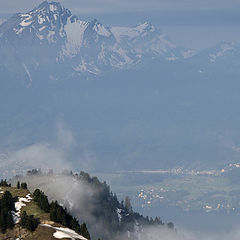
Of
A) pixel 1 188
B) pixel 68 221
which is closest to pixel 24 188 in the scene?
pixel 1 188

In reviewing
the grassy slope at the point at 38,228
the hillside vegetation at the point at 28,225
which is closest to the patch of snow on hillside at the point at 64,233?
the hillside vegetation at the point at 28,225

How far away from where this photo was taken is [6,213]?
115000 mm

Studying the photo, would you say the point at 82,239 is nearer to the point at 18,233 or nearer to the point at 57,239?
the point at 57,239

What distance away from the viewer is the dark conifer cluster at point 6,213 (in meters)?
111

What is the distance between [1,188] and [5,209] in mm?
36855

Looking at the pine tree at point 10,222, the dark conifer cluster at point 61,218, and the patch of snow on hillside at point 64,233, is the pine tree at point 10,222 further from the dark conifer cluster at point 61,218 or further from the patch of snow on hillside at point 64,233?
the dark conifer cluster at point 61,218

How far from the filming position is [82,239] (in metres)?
109

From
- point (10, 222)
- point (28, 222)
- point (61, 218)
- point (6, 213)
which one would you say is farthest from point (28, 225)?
point (61, 218)

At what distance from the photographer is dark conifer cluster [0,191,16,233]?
11125 centimetres

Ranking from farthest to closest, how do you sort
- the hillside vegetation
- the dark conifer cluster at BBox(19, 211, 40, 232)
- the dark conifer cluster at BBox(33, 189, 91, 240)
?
the dark conifer cluster at BBox(33, 189, 91, 240)
the dark conifer cluster at BBox(19, 211, 40, 232)
the hillside vegetation

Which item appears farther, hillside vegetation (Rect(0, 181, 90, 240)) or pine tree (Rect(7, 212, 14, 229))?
pine tree (Rect(7, 212, 14, 229))

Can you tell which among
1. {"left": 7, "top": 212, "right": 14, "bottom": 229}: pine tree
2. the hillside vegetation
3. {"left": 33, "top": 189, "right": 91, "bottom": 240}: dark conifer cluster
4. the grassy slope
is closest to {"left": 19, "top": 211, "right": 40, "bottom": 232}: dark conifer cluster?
the hillside vegetation

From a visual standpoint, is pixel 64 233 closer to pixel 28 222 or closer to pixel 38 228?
pixel 38 228

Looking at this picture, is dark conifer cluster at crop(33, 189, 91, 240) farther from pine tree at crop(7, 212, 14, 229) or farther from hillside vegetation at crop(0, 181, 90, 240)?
pine tree at crop(7, 212, 14, 229)
